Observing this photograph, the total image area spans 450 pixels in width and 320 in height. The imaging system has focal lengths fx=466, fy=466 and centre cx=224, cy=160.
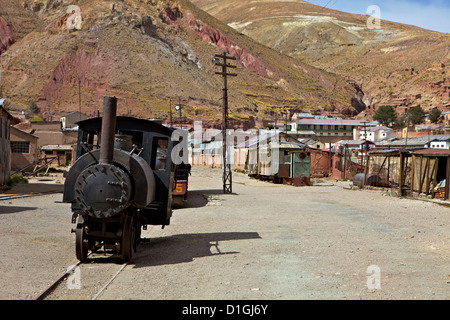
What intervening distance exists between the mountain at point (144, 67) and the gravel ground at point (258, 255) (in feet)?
247

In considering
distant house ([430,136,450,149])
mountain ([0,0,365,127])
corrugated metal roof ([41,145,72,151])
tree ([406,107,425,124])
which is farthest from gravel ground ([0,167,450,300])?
tree ([406,107,425,124])

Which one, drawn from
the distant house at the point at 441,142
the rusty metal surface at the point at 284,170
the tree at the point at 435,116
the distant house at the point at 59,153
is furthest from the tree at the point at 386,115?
the rusty metal surface at the point at 284,170

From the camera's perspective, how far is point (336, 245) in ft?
36.1

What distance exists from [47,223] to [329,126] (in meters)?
90.5

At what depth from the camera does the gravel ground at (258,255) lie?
7125 mm

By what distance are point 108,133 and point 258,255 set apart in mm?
3982

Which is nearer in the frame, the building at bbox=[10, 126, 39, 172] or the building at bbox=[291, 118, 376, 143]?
the building at bbox=[10, 126, 39, 172]

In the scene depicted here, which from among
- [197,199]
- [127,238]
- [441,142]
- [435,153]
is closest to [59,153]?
[197,199]

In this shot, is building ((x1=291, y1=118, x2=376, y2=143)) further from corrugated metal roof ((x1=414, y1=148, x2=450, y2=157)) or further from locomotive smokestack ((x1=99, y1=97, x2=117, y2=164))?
locomotive smokestack ((x1=99, y1=97, x2=117, y2=164))

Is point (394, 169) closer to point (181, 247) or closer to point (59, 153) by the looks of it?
point (181, 247)

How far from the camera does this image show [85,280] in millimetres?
7965

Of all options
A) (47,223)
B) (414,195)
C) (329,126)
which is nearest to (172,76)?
(329,126)

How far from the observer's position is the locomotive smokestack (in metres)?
8.82

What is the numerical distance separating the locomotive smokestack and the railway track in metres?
2.04
